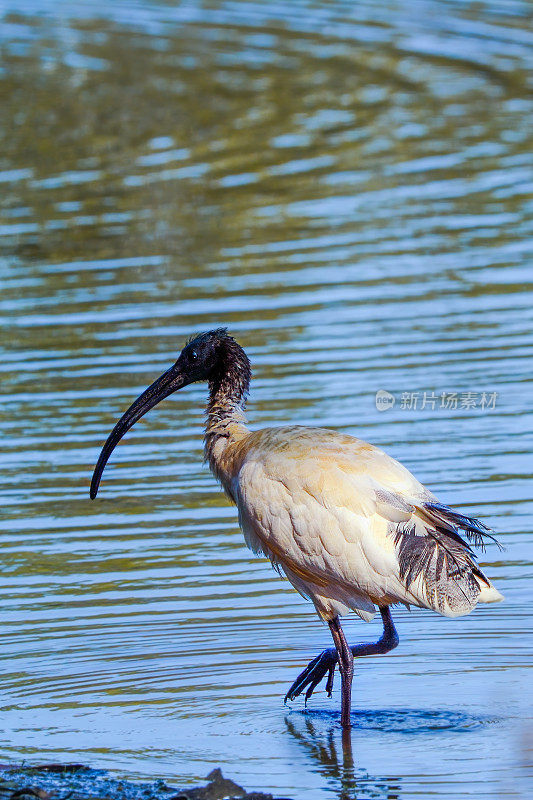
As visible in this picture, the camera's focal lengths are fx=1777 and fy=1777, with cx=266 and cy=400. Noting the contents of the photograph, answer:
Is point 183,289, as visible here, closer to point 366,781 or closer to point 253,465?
point 253,465

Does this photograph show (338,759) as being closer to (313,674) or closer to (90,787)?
(313,674)

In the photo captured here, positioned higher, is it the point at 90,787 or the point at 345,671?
the point at 90,787

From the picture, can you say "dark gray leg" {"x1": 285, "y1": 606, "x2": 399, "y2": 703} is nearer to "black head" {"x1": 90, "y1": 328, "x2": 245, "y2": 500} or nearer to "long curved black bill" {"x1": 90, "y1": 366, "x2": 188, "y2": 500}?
"black head" {"x1": 90, "y1": 328, "x2": 245, "y2": 500}

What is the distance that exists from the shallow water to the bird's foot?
0.14 m

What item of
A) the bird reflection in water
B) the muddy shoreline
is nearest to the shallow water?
the bird reflection in water

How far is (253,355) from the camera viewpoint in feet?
41.4

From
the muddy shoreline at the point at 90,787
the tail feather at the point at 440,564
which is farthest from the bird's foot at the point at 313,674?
the muddy shoreline at the point at 90,787

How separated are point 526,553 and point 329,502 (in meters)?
2.11

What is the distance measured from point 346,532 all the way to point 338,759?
2.94 feet

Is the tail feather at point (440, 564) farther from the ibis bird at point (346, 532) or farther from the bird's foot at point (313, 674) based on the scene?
the bird's foot at point (313, 674)

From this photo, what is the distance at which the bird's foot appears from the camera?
7461 mm

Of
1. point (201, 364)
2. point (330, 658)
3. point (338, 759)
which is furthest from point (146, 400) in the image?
point (338, 759)

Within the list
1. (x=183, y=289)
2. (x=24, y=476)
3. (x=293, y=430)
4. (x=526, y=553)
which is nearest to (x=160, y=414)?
(x=24, y=476)

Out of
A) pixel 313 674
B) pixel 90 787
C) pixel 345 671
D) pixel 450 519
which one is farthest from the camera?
pixel 313 674
